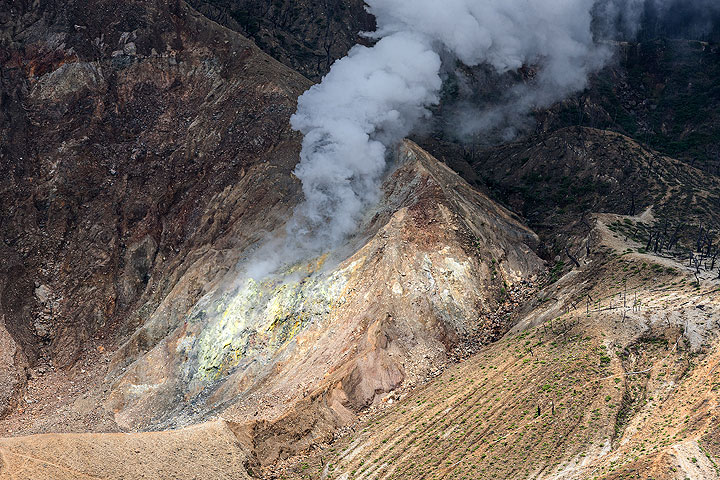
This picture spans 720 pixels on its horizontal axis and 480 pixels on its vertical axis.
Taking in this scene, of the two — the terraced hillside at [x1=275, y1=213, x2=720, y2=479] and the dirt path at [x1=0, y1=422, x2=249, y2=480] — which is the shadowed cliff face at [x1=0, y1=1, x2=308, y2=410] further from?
the terraced hillside at [x1=275, y1=213, x2=720, y2=479]

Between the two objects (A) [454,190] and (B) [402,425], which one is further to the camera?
(A) [454,190]

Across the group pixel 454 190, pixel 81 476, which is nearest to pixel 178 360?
pixel 81 476

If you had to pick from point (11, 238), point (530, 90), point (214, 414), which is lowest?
point (214, 414)

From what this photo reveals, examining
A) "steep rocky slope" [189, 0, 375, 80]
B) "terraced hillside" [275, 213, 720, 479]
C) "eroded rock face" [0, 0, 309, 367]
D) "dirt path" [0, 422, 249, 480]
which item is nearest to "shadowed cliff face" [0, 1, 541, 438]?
"eroded rock face" [0, 0, 309, 367]

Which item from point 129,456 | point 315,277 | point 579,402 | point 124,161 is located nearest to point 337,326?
point 315,277

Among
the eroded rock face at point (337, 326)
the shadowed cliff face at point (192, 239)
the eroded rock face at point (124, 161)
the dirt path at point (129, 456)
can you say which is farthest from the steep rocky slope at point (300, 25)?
the dirt path at point (129, 456)

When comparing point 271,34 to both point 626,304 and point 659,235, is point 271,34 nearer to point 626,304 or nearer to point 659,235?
point 659,235
